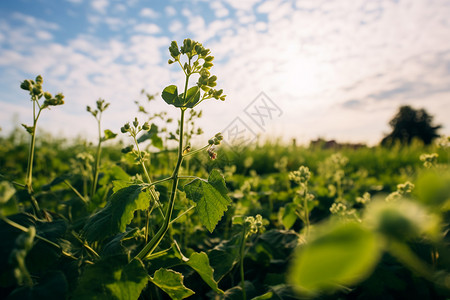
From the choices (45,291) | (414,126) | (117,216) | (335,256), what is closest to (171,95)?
(117,216)

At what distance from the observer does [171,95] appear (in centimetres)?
127

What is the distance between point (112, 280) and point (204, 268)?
393 millimetres

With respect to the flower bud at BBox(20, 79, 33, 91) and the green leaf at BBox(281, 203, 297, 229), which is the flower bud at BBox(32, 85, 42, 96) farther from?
the green leaf at BBox(281, 203, 297, 229)

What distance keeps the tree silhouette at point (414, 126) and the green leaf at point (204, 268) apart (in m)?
→ 59.4

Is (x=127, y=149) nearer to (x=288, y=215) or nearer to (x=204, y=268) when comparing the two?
(x=204, y=268)

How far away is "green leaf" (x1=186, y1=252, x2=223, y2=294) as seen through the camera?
1.23m

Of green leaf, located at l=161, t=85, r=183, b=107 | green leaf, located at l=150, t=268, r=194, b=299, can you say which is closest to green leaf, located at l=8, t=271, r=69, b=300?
green leaf, located at l=150, t=268, r=194, b=299

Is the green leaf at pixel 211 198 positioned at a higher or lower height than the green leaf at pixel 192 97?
lower

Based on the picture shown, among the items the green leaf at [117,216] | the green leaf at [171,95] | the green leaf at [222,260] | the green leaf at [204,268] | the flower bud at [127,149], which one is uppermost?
the green leaf at [171,95]

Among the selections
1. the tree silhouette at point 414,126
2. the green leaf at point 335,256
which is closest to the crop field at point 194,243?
the green leaf at point 335,256

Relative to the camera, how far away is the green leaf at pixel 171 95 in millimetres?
1242

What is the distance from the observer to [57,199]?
2174mm

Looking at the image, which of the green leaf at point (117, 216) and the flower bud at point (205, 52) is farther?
the flower bud at point (205, 52)

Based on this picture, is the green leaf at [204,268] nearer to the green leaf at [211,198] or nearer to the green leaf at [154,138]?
the green leaf at [211,198]
